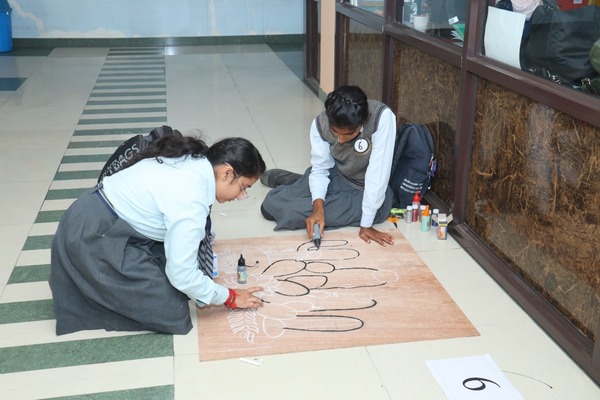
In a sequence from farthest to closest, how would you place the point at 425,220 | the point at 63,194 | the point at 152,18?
the point at 152,18, the point at 63,194, the point at 425,220

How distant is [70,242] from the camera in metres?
2.47

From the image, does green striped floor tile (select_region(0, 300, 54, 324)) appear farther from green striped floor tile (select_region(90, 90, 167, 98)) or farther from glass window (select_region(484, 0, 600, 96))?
green striped floor tile (select_region(90, 90, 167, 98))

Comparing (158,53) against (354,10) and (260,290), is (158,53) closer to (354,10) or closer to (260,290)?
(354,10)

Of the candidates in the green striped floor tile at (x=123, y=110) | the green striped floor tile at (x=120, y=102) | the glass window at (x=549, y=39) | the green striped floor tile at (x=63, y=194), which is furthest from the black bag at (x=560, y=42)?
the green striped floor tile at (x=120, y=102)

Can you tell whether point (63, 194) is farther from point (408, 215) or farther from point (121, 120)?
point (408, 215)

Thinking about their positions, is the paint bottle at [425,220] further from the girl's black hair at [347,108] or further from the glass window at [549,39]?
the glass window at [549,39]

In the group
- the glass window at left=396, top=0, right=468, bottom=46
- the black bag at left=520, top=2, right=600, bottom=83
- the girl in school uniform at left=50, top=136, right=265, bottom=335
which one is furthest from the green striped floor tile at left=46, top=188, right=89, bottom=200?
the black bag at left=520, top=2, right=600, bottom=83

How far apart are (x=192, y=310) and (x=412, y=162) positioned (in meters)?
1.50

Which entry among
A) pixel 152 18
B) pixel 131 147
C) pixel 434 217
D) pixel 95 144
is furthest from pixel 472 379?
pixel 152 18

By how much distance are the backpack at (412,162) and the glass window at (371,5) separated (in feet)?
3.85

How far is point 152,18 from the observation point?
9258 mm

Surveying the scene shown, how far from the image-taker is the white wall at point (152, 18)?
8.98m

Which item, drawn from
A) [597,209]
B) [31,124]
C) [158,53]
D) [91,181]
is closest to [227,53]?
[158,53]

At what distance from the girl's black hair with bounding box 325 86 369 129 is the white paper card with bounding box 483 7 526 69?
61 centimetres
